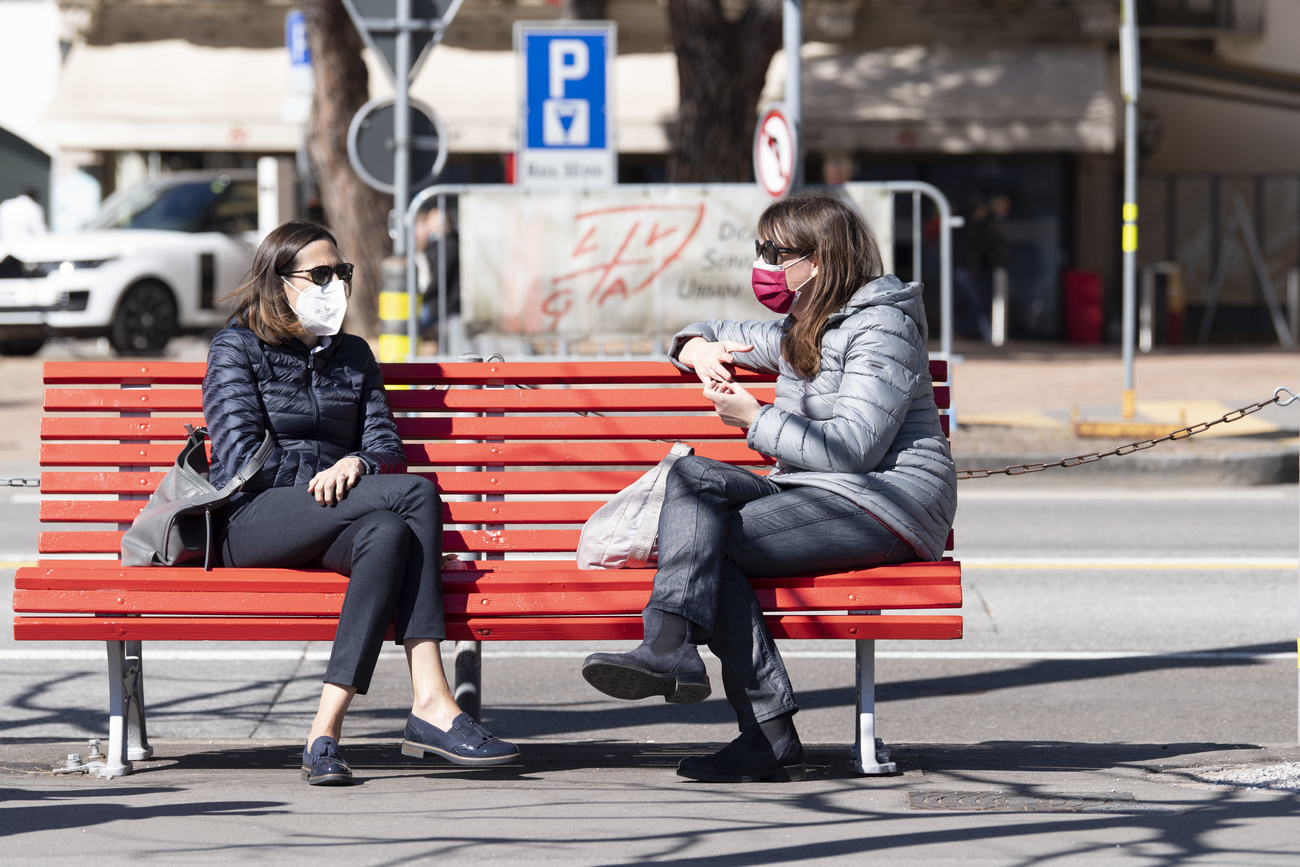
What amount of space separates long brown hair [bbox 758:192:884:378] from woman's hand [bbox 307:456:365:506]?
4.02 ft

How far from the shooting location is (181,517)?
4.39 m

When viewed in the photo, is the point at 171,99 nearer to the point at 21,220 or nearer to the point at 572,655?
the point at 21,220

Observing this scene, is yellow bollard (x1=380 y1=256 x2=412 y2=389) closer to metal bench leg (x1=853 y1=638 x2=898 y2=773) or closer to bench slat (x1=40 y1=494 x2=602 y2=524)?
bench slat (x1=40 y1=494 x2=602 y2=524)

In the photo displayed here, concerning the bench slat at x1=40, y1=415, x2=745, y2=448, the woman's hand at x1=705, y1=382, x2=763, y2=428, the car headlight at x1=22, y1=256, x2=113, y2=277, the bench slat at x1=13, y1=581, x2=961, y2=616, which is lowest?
the bench slat at x1=13, y1=581, x2=961, y2=616

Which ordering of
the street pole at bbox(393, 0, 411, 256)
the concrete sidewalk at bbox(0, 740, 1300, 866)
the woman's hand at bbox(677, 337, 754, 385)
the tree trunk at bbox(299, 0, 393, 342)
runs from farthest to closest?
the tree trunk at bbox(299, 0, 393, 342), the street pole at bbox(393, 0, 411, 256), the woman's hand at bbox(677, 337, 754, 385), the concrete sidewalk at bbox(0, 740, 1300, 866)

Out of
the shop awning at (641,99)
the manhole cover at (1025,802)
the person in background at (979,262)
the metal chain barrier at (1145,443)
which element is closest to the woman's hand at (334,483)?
the manhole cover at (1025,802)

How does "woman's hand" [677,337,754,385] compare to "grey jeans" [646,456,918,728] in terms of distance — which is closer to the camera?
"grey jeans" [646,456,918,728]

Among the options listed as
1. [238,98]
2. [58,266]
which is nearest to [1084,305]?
[238,98]

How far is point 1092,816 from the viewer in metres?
3.83

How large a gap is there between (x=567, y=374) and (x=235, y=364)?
103cm

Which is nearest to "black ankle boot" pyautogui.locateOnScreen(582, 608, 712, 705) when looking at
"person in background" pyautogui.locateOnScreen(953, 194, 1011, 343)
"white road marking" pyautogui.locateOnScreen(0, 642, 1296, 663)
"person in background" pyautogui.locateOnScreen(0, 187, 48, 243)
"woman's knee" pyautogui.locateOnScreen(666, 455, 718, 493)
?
"woman's knee" pyautogui.locateOnScreen(666, 455, 718, 493)

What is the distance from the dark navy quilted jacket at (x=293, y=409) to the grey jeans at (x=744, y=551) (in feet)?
3.04

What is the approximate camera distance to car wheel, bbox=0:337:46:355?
747 inches

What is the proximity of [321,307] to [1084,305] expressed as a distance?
19.4 meters
